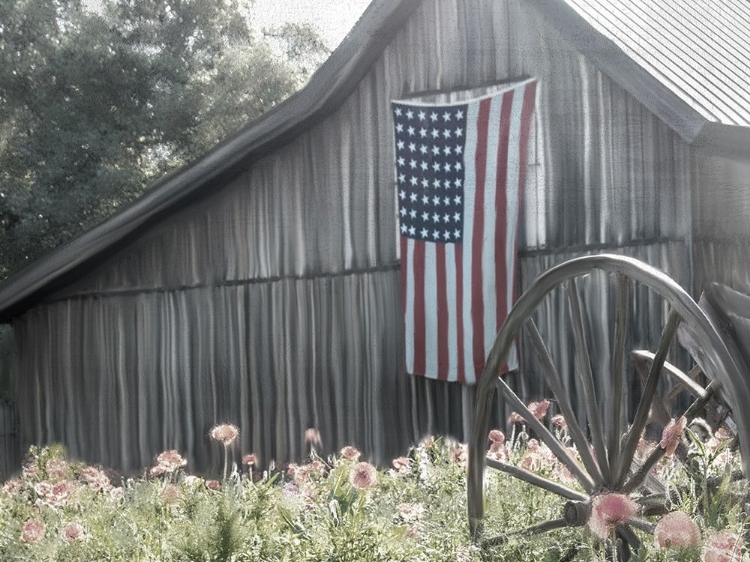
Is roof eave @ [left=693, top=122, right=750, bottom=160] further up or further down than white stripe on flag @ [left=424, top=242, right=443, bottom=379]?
further up

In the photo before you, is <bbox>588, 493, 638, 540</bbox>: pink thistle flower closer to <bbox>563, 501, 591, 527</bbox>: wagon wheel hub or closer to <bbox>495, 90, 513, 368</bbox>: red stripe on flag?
<bbox>563, 501, 591, 527</bbox>: wagon wheel hub

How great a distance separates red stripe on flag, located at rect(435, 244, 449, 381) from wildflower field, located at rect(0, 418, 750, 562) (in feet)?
13.4

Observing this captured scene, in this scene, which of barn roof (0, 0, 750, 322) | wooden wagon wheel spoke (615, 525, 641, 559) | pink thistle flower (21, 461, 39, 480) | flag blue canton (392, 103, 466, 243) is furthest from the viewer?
flag blue canton (392, 103, 466, 243)

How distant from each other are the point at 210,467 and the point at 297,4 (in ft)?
15.3

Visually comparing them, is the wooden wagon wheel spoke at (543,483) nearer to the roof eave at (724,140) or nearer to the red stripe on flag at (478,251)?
the roof eave at (724,140)

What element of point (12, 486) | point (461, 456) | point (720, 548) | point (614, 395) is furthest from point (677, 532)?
point (12, 486)

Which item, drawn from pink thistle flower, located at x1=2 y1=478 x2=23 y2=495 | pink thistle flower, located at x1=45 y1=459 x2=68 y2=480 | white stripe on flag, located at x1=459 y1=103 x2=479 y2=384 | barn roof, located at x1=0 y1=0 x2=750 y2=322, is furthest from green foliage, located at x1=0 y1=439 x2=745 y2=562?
white stripe on flag, located at x1=459 y1=103 x2=479 y2=384

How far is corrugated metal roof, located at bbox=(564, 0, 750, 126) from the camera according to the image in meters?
8.74

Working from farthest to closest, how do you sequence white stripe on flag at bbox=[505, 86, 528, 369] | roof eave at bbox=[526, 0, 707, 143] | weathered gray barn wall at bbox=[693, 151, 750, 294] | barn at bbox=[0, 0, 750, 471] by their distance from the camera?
white stripe on flag at bbox=[505, 86, 528, 369], barn at bbox=[0, 0, 750, 471], weathered gray barn wall at bbox=[693, 151, 750, 294], roof eave at bbox=[526, 0, 707, 143]

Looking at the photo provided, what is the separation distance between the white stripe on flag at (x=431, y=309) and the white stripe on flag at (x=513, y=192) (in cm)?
71

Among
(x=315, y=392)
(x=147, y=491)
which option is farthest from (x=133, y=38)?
(x=147, y=491)

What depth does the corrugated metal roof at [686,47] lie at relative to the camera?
8.74 meters

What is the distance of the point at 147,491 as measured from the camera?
5.77 meters

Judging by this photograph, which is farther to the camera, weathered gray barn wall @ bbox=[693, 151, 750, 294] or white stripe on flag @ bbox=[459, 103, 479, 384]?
white stripe on flag @ bbox=[459, 103, 479, 384]
